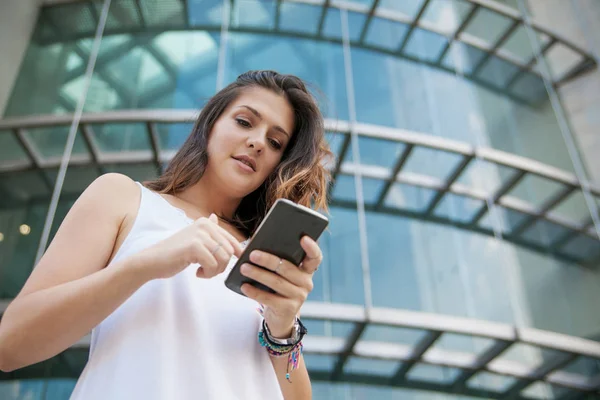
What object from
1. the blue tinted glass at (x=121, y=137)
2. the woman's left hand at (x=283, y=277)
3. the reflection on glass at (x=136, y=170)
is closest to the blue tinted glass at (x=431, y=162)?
the reflection on glass at (x=136, y=170)

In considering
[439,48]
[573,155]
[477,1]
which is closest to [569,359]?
[573,155]

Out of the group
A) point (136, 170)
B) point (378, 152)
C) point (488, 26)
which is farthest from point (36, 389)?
point (488, 26)

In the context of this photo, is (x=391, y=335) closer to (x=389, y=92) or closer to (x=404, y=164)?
(x=404, y=164)

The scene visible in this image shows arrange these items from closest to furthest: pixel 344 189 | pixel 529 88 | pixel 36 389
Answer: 1. pixel 36 389
2. pixel 344 189
3. pixel 529 88

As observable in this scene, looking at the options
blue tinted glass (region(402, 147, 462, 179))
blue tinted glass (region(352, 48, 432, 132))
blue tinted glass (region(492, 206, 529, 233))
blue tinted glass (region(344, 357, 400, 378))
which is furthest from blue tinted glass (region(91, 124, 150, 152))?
blue tinted glass (region(492, 206, 529, 233))

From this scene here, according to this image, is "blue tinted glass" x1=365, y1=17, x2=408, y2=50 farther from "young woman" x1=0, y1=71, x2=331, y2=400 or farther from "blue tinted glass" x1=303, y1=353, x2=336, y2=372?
"young woman" x1=0, y1=71, x2=331, y2=400

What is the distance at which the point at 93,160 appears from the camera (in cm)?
590

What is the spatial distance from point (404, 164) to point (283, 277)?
5.53 metres

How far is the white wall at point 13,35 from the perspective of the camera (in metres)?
6.46

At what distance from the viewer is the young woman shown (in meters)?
0.97

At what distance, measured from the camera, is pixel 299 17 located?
7.48 metres

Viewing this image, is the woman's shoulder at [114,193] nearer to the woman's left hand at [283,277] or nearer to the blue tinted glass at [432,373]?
the woman's left hand at [283,277]

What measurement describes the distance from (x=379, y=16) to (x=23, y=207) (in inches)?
232

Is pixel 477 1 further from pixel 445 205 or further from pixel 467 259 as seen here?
pixel 467 259
